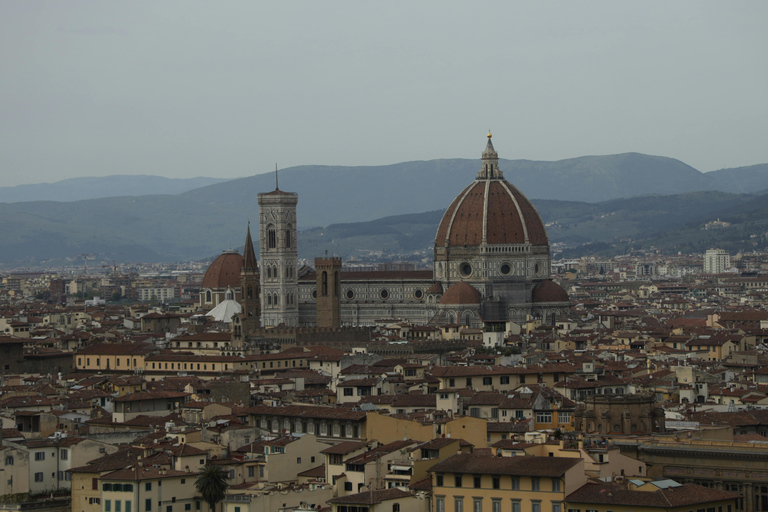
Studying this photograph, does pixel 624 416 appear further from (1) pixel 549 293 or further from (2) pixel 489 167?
(2) pixel 489 167

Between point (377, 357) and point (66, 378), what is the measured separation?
13673 millimetres

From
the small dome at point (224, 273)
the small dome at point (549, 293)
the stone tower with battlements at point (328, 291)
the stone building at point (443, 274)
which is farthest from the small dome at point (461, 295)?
the small dome at point (224, 273)

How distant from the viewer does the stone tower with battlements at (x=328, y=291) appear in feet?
410

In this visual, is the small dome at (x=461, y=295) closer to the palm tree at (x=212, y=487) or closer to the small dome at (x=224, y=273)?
the small dome at (x=224, y=273)

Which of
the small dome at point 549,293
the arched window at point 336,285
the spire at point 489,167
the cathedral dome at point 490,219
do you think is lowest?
the small dome at point 549,293

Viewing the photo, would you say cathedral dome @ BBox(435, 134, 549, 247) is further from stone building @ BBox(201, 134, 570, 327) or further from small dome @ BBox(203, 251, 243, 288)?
small dome @ BBox(203, 251, 243, 288)

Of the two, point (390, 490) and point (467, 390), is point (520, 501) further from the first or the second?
point (467, 390)

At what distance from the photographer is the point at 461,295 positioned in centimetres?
12019

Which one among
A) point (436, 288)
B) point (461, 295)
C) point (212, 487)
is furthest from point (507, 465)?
point (436, 288)

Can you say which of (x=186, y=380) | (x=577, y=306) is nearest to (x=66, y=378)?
(x=186, y=380)

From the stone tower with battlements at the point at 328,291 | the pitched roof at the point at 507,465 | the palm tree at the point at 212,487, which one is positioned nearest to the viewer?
the pitched roof at the point at 507,465

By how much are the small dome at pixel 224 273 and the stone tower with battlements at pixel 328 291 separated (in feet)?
66.2

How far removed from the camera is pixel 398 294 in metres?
129

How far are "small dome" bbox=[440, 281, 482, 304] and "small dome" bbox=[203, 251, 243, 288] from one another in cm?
2902
